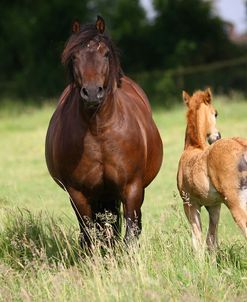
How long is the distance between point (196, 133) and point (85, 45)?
1479 millimetres

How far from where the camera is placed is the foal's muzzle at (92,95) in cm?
591

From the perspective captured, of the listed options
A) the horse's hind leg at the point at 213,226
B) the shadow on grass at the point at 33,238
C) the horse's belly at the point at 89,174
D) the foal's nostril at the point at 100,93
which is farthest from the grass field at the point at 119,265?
the foal's nostril at the point at 100,93

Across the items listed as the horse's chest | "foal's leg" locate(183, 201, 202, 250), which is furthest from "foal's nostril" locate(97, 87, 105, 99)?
"foal's leg" locate(183, 201, 202, 250)

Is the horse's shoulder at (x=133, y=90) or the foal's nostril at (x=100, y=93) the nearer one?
the foal's nostril at (x=100, y=93)

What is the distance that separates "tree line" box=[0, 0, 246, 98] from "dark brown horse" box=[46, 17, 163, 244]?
20.7 meters

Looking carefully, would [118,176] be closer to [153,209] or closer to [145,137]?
[145,137]

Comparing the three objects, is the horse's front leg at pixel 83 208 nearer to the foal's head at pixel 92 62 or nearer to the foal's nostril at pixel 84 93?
the foal's head at pixel 92 62

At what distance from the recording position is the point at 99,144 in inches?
257

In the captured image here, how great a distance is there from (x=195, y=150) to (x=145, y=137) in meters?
0.47

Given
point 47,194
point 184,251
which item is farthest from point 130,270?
point 47,194

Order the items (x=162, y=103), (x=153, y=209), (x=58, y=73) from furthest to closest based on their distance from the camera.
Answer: (x=58, y=73), (x=162, y=103), (x=153, y=209)

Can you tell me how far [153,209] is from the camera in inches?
396

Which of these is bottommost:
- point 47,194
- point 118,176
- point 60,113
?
point 47,194

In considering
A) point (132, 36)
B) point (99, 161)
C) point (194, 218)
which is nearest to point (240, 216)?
point (194, 218)
